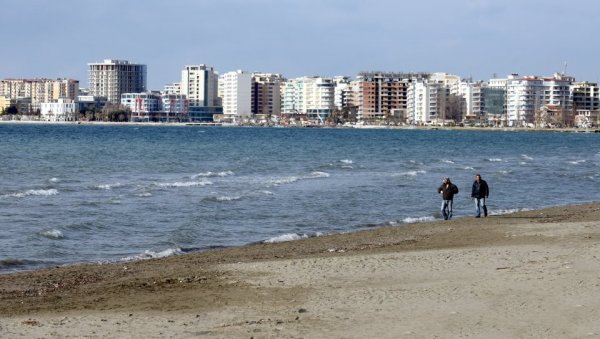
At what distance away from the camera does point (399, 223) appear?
27562 millimetres

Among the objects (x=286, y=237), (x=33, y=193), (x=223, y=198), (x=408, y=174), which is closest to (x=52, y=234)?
(x=286, y=237)

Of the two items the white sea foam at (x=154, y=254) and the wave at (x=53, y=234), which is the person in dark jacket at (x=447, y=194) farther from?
the wave at (x=53, y=234)

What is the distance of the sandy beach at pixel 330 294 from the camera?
11789mm

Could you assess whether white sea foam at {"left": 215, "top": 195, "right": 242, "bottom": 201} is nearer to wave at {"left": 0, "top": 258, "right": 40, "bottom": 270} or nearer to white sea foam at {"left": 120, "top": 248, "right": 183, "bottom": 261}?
white sea foam at {"left": 120, "top": 248, "right": 183, "bottom": 261}

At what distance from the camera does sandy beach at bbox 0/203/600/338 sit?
11.8 m

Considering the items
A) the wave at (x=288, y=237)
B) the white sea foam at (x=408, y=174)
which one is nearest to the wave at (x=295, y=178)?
the white sea foam at (x=408, y=174)

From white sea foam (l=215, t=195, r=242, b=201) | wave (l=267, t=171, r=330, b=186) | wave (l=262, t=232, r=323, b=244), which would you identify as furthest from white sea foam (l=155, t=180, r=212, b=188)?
wave (l=262, t=232, r=323, b=244)

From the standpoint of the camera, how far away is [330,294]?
→ 45.6 feet

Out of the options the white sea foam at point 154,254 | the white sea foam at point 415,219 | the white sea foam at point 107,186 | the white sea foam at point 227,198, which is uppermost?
the white sea foam at point 107,186

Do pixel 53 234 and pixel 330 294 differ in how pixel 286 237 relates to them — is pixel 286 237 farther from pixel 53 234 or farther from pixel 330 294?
pixel 330 294

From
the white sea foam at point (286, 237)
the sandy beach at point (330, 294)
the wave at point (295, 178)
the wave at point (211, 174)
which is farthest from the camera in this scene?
the wave at point (211, 174)

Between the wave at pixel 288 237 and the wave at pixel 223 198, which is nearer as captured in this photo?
the wave at pixel 288 237

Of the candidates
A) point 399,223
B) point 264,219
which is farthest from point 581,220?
point 264,219

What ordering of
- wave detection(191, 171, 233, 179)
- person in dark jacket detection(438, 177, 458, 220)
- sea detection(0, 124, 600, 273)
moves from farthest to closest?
wave detection(191, 171, 233, 179)
person in dark jacket detection(438, 177, 458, 220)
sea detection(0, 124, 600, 273)
